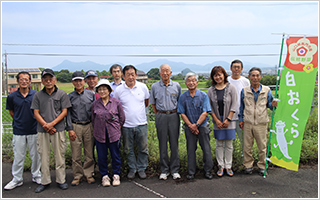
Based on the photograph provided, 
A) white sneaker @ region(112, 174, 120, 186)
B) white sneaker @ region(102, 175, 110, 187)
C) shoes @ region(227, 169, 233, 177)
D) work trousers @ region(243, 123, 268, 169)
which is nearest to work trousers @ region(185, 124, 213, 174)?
shoes @ region(227, 169, 233, 177)

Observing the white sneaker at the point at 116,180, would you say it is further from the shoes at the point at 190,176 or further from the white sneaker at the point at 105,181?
the shoes at the point at 190,176

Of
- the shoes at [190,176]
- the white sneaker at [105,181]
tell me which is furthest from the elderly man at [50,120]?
the shoes at [190,176]

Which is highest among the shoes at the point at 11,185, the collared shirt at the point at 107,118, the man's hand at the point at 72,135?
the collared shirt at the point at 107,118

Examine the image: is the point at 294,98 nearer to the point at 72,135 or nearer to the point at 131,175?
the point at 131,175

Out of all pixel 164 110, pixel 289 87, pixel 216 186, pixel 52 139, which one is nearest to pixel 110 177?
pixel 52 139

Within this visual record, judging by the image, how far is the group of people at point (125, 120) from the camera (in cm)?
411

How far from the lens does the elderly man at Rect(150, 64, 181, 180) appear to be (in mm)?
4320

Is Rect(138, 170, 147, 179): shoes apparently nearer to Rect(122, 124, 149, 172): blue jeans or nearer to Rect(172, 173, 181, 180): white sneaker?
Rect(122, 124, 149, 172): blue jeans

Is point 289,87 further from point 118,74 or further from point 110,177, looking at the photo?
point 110,177

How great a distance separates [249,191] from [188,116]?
5.10 ft

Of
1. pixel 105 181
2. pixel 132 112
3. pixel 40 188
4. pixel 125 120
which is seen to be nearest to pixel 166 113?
pixel 132 112

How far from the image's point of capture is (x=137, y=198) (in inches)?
150

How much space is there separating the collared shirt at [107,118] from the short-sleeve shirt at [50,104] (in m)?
0.48

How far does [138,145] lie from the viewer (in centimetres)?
455
